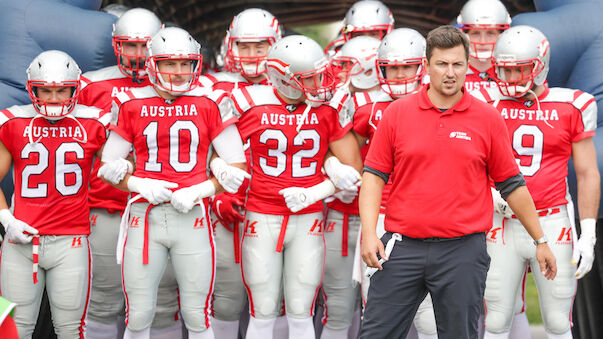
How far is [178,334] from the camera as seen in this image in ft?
17.0

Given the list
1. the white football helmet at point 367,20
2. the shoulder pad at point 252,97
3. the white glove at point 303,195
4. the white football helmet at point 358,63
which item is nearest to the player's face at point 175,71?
the shoulder pad at point 252,97

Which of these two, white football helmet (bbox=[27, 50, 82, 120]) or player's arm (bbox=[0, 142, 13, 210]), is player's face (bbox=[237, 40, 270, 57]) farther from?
player's arm (bbox=[0, 142, 13, 210])

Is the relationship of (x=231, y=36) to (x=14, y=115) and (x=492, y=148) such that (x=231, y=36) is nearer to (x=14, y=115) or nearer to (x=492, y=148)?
(x=14, y=115)

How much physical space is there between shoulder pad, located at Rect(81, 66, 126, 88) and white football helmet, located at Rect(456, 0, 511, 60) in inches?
88.3

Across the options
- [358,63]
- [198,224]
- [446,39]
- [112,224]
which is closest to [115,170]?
[198,224]

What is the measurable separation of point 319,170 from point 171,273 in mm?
1181

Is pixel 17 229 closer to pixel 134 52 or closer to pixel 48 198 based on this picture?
pixel 48 198

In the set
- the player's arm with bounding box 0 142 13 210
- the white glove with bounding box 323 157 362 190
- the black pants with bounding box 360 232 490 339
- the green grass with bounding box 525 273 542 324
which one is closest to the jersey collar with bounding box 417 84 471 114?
the black pants with bounding box 360 232 490 339

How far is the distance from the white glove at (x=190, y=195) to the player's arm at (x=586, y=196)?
1.94 meters

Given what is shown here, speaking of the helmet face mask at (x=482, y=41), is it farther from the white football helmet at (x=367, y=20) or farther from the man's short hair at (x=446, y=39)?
the man's short hair at (x=446, y=39)

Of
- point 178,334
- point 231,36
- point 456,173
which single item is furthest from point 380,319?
point 231,36

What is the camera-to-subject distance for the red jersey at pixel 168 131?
4.42 metres

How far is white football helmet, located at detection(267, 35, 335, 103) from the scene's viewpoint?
4465 mm

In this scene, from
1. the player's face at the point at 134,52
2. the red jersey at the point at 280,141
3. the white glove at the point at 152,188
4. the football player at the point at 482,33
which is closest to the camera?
the white glove at the point at 152,188
